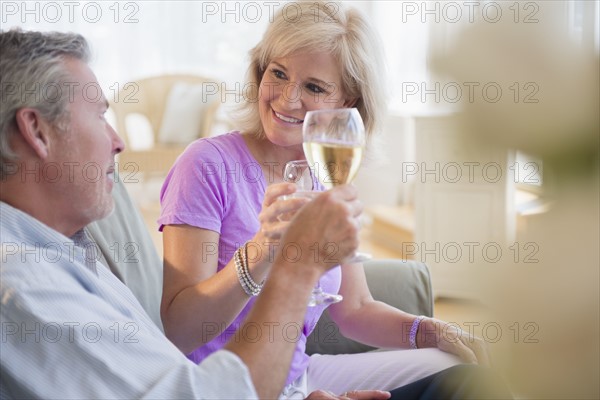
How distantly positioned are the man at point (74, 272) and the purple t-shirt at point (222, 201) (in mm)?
335

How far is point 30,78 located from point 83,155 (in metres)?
0.14

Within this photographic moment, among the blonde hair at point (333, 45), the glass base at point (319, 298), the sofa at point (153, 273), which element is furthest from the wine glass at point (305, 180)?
the sofa at point (153, 273)

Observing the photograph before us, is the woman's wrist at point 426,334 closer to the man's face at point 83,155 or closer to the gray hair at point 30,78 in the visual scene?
the man's face at point 83,155

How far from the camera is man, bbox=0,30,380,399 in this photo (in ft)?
3.30

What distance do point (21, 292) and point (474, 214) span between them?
10.9 ft

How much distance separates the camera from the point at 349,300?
5.84 feet

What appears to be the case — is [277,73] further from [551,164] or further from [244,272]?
[551,164]

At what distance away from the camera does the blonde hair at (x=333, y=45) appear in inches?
65.8

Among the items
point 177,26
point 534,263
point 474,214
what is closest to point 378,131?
point 534,263

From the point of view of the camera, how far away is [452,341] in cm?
164

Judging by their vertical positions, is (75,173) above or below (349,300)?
above

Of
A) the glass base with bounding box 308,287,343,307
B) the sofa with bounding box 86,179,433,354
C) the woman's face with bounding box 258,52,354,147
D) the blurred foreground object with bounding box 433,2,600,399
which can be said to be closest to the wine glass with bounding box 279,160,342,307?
the glass base with bounding box 308,287,343,307

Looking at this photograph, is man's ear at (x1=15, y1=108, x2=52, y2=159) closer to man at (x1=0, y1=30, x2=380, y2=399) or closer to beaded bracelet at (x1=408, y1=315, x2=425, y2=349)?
man at (x1=0, y1=30, x2=380, y2=399)

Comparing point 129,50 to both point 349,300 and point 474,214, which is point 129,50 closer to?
point 474,214
